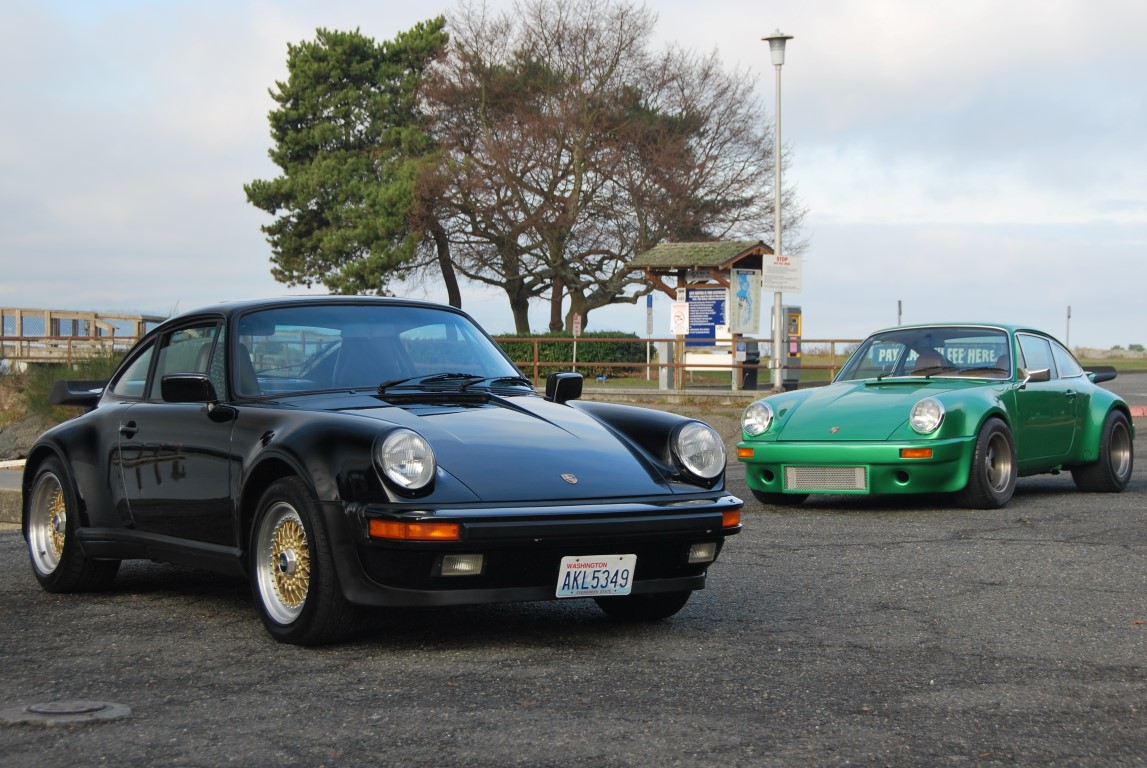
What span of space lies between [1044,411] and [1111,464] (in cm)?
99

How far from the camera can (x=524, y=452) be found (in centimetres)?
520

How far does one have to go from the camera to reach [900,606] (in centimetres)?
606

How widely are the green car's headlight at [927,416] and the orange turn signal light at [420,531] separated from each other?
555 centimetres

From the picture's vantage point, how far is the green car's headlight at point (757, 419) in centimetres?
1012

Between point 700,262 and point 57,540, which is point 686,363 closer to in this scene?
point 700,262

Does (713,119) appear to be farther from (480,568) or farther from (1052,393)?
(480,568)

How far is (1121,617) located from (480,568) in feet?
A: 9.01

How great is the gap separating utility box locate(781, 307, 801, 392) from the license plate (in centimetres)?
2025

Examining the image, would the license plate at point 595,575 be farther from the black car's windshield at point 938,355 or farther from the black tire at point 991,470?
the black car's windshield at point 938,355

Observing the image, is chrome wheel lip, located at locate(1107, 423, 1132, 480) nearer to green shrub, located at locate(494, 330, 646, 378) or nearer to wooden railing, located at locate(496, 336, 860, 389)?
wooden railing, located at locate(496, 336, 860, 389)

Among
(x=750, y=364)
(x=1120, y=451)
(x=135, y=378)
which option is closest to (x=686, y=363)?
(x=750, y=364)

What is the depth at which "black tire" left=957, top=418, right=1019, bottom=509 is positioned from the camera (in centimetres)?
970

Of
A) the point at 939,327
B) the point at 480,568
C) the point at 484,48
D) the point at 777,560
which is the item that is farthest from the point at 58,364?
the point at 484,48

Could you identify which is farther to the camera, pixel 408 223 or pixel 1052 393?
pixel 408 223
